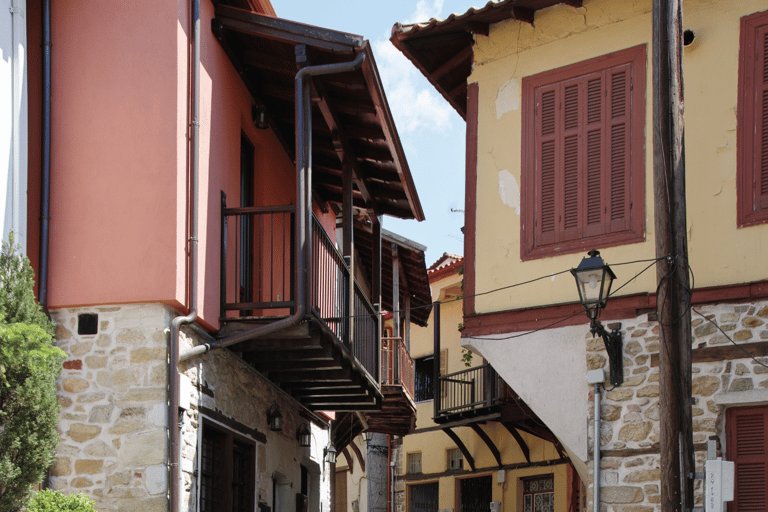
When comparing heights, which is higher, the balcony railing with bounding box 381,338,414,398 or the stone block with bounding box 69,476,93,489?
the balcony railing with bounding box 381,338,414,398

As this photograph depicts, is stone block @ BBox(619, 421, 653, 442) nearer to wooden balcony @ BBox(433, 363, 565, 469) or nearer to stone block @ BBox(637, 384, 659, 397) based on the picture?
stone block @ BBox(637, 384, 659, 397)

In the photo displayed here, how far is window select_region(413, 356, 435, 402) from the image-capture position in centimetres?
2511

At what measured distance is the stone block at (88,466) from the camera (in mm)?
7992

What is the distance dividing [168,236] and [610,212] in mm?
4297

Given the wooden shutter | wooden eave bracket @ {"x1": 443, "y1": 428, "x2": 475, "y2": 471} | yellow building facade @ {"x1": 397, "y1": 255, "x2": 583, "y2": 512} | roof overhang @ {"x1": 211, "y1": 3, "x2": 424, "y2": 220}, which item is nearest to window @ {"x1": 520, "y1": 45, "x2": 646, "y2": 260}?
roof overhang @ {"x1": 211, "y1": 3, "x2": 424, "y2": 220}

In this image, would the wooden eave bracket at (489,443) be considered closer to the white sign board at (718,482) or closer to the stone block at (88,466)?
the stone block at (88,466)

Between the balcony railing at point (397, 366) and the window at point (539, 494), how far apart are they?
3487 mm

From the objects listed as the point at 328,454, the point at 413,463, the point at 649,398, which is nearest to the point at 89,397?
the point at 649,398

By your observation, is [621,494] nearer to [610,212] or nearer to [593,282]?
[593,282]

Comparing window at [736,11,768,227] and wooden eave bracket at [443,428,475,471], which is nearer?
window at [736,11,768,227]

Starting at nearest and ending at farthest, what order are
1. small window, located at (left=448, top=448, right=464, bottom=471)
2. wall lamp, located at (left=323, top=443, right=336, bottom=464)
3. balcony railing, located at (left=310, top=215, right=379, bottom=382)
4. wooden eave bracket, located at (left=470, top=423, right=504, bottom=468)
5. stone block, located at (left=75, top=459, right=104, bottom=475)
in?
stone block, located at (left=75, top=459, right=104, bottom=475) → balcony railing, located at (left=310, top=215, right=379, bottom=382) → wall lamp, located at (left=323, top=443, right=336, bottom=464) → wooden eave bracket, located at (left=470, top=423, right=504, bottom=468) → small window, located at (left=448, top=448, right=464, bottom=471)

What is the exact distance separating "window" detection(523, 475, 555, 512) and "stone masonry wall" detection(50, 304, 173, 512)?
12.4 meters

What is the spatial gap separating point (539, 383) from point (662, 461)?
299cm

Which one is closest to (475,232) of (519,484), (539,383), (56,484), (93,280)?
(539,383)
